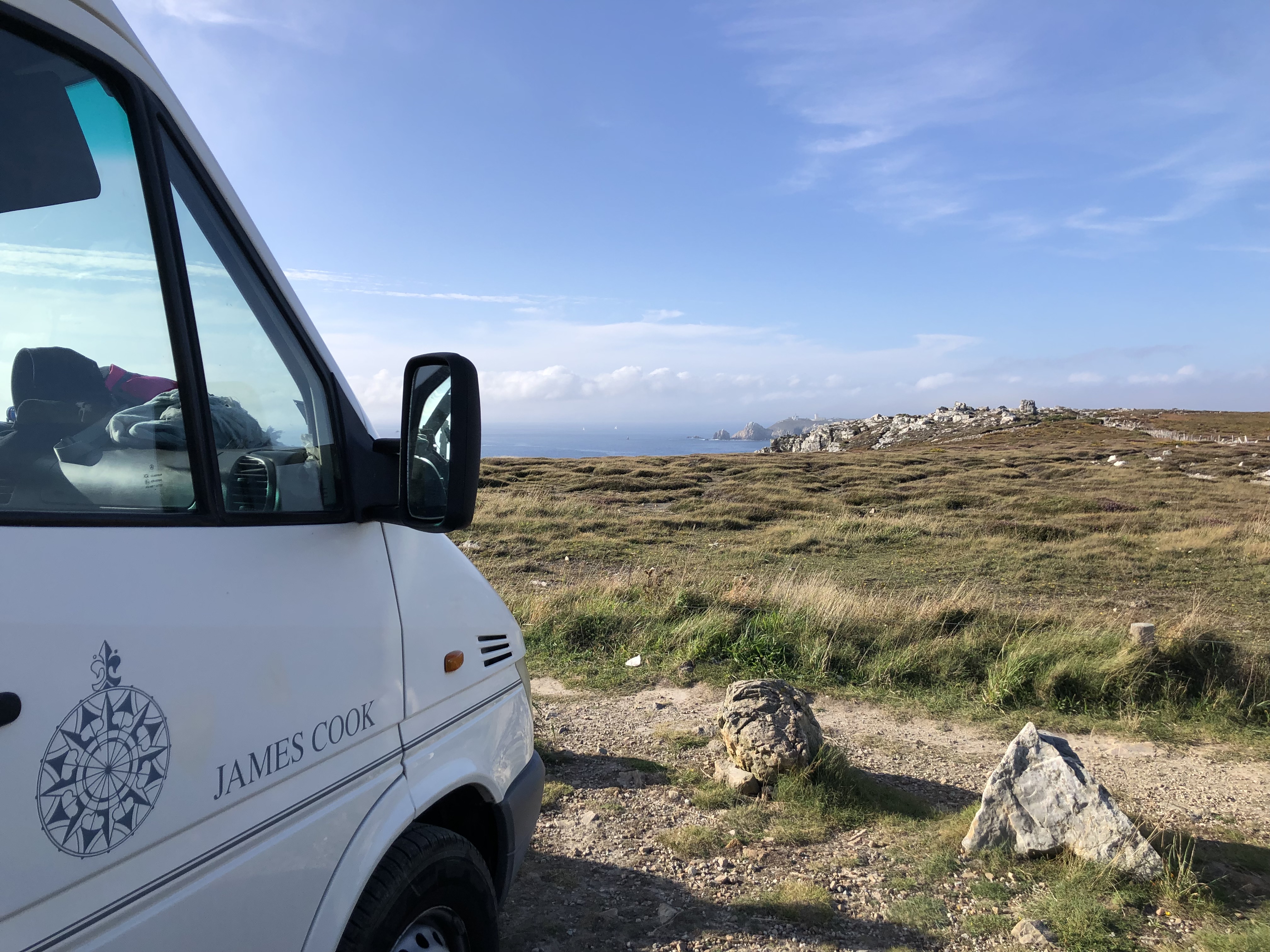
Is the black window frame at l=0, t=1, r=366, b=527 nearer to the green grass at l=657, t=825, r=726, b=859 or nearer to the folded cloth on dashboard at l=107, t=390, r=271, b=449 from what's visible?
the folded cloth on dashboard at l=107, t=390, r=271, b=449

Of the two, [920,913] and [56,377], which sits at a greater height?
[56,377]

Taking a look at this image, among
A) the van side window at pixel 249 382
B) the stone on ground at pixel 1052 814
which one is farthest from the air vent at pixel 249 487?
the stone on ground at pixel 1052 814

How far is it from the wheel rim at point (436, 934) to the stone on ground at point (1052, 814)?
2.99 meters

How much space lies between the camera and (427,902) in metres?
2.08

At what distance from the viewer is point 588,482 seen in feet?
92.6

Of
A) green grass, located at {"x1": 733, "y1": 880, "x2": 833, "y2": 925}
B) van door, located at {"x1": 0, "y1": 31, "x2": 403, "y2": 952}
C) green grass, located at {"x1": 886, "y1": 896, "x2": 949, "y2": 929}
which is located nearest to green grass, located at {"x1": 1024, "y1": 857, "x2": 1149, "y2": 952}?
green grass, located at {"x1": 886, "y1": 896, "x2": 949, "y2": 929}

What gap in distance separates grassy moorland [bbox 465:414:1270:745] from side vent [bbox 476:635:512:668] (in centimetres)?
449

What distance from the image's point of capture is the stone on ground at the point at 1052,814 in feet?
12.4

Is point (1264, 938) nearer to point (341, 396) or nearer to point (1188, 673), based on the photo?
point (1188, 673)

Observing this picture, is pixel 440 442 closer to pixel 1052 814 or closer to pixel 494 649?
pixel 494 649

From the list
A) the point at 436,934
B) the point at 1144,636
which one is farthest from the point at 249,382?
the point at 1144,636

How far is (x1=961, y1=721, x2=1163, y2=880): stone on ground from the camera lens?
12.4 feet

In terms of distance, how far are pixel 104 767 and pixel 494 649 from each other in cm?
141

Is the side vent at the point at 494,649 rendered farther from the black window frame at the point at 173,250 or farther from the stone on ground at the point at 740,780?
the stone on ground at the point at 740,780
